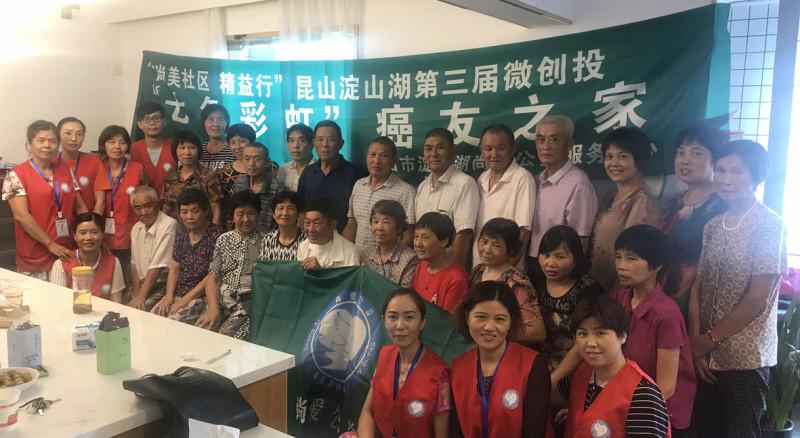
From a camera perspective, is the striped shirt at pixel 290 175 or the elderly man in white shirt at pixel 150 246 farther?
the striped shirt at pixel 290 175

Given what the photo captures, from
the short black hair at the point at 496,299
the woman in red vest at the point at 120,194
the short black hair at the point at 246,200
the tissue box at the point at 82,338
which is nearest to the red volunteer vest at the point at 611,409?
the short black hair at the point at 496,299

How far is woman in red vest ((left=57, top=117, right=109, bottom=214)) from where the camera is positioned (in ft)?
13.3

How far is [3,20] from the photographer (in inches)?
204

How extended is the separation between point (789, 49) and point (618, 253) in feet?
3.47

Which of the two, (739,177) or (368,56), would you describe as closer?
(739,177)

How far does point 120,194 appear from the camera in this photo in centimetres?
405

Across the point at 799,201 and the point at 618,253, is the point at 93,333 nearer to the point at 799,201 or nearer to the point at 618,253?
the point at 618,253

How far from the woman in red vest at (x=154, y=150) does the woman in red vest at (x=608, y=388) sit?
3.36 m

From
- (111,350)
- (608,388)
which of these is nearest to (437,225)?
(608,388)

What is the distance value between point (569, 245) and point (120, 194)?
10.1 feet

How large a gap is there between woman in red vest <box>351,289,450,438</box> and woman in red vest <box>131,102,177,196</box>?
281cm

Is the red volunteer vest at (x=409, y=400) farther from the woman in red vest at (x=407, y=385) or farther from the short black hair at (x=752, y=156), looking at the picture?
the short black hair at (x=752, y=156)

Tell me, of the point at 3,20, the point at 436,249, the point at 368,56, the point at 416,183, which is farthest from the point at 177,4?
the point at 436,249

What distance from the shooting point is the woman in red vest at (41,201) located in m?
3.84
